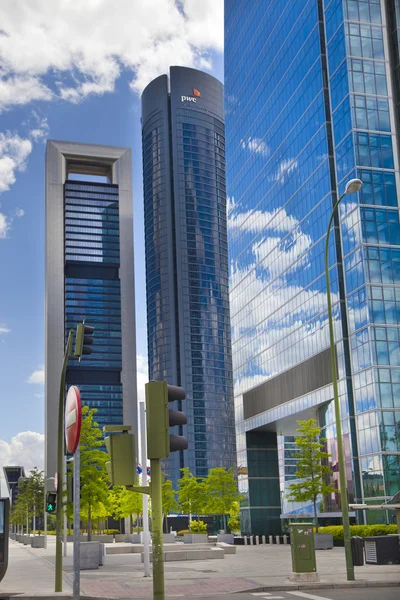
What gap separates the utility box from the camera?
74.8 ft

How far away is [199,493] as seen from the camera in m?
85.0

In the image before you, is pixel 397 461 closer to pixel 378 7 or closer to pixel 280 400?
pixel 280 400

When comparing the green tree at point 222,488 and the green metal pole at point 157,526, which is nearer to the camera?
the green metal pole at point 157,526

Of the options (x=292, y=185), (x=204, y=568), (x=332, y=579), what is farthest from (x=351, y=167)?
(x=332, y=579)

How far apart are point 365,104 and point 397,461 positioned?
28.1 m

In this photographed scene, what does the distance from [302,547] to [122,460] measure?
16933mm

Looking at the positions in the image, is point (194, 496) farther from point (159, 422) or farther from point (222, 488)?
point (159, 422)

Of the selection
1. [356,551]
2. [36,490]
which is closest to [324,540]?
[356,551]

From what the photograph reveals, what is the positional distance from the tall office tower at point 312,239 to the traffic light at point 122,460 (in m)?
50.3

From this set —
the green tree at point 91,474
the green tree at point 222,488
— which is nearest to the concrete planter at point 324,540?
the green tree at point 91,474

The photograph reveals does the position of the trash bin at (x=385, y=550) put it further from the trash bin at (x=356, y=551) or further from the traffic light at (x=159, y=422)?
the traffic light at (x=159, y=422)

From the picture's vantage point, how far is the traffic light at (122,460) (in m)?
7.84

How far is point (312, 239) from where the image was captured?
229 feet

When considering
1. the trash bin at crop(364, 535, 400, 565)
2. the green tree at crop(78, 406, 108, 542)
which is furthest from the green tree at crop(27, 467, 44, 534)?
the trash bin at crop(364, 535, 400, 565)
